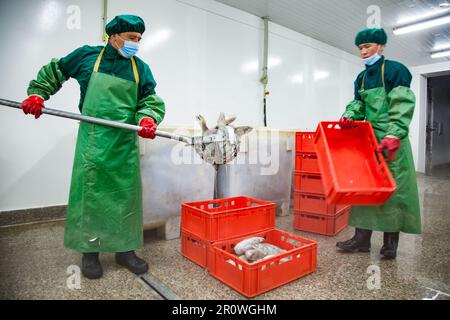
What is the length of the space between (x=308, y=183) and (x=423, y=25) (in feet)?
11.8

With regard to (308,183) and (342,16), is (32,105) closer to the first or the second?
(308,183)

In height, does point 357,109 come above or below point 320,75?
below

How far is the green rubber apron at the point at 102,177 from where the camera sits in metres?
1.58

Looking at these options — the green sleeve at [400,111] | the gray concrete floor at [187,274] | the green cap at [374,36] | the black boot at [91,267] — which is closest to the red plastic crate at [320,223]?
the gray concrete floor at [187,274]

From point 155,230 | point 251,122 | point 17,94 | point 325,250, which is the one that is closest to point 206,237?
point 155,230

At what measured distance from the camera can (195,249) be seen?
73.3 inches

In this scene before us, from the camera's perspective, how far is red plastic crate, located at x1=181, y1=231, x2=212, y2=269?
177 centimetres

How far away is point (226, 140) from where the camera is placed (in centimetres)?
178

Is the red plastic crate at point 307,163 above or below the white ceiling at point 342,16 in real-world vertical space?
below

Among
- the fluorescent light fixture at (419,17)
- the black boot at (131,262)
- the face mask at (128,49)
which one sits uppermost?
the fluorescent light fixture at (419,17)

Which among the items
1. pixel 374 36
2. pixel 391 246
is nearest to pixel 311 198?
pixel 391 246

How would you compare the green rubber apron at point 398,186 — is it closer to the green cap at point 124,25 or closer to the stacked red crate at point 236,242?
the stacked red crate at point 236,242
